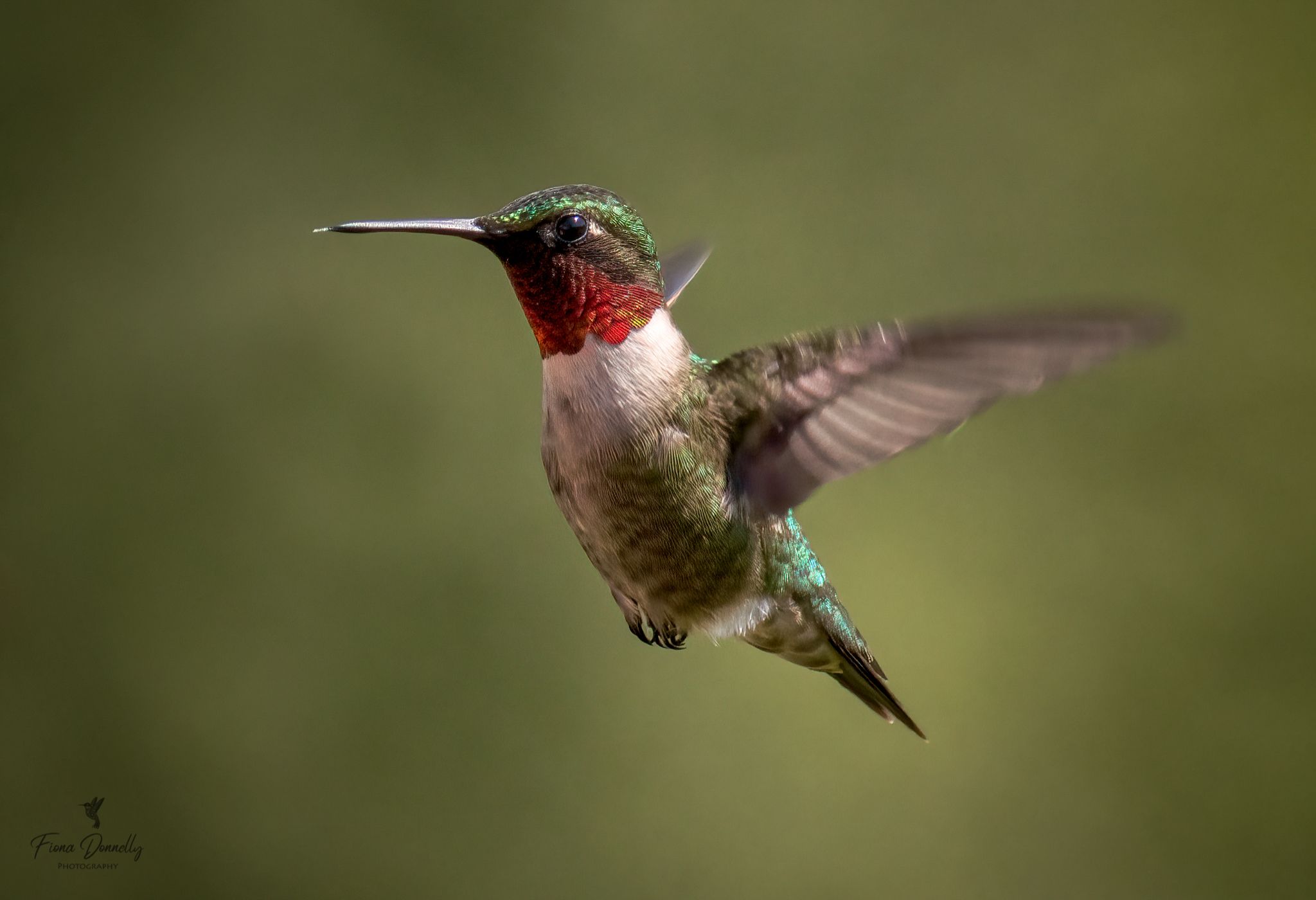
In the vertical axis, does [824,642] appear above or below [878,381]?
below

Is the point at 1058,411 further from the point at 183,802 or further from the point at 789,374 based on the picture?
the point at 183,802

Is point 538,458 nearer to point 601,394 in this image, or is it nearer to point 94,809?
point 94,809

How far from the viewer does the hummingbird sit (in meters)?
0.71

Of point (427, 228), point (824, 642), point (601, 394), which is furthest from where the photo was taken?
point (824, 642)

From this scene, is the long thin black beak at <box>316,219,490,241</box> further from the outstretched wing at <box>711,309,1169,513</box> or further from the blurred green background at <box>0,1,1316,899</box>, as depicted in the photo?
the blurred green background at <box>0,1,1316,899</box>

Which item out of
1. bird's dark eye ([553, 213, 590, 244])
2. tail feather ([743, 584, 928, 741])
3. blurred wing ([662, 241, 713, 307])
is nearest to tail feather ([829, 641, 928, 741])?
tail feather ([743, 584, 928, 741])

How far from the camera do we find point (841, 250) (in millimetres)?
2164

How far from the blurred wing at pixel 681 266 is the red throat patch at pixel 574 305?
0.24 m

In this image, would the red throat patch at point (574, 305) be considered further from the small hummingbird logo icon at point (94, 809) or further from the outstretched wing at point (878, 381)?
the small hummingbird logo icon at point (94, 809)

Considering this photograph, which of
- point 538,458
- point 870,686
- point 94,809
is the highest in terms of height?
point 538,458

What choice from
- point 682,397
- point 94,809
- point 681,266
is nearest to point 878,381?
point 682,397

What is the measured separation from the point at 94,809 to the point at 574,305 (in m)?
1.54

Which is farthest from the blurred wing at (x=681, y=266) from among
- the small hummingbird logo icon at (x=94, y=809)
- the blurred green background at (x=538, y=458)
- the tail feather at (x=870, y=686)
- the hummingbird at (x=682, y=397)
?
the small hummingbird logo icon at (x=94, y=809)

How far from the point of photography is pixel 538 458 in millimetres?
2082
